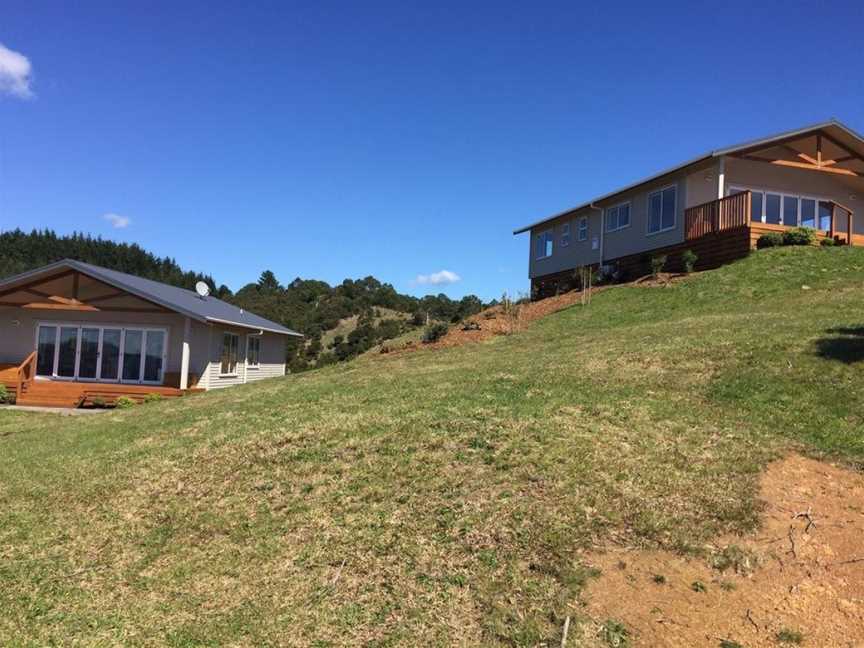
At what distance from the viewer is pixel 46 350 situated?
2170cm

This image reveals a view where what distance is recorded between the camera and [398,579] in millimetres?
4598

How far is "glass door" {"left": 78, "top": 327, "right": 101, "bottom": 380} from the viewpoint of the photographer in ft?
70.0

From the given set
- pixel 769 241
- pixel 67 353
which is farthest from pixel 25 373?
pixel 769 241

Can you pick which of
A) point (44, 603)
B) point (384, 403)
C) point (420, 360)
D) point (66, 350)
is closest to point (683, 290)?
point (420, 360)

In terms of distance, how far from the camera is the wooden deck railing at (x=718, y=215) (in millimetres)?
19625

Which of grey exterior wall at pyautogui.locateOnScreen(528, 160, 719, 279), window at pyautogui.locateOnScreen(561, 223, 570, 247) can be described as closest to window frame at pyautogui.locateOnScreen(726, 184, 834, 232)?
grey exterior wall at pyautogui.locateOnScreen(528, 160, 719, 279)

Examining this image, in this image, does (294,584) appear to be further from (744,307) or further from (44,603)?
(744,307)

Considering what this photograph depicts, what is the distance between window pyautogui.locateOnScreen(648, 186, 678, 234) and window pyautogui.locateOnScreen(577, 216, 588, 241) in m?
3.72

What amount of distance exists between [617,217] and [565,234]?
11.3 feet

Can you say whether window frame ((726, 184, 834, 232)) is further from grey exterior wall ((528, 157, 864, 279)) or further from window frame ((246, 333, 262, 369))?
window frame ((246, 333, 262, 369))

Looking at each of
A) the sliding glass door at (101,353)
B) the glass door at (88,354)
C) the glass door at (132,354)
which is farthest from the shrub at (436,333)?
the glass door at (88,354)

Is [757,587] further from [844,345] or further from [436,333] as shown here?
[436,333]

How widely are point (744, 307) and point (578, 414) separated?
9531 mm

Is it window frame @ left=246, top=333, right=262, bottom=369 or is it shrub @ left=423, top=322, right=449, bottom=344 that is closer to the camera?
shrub @ left=423, top=322, right=449, bottom=344
